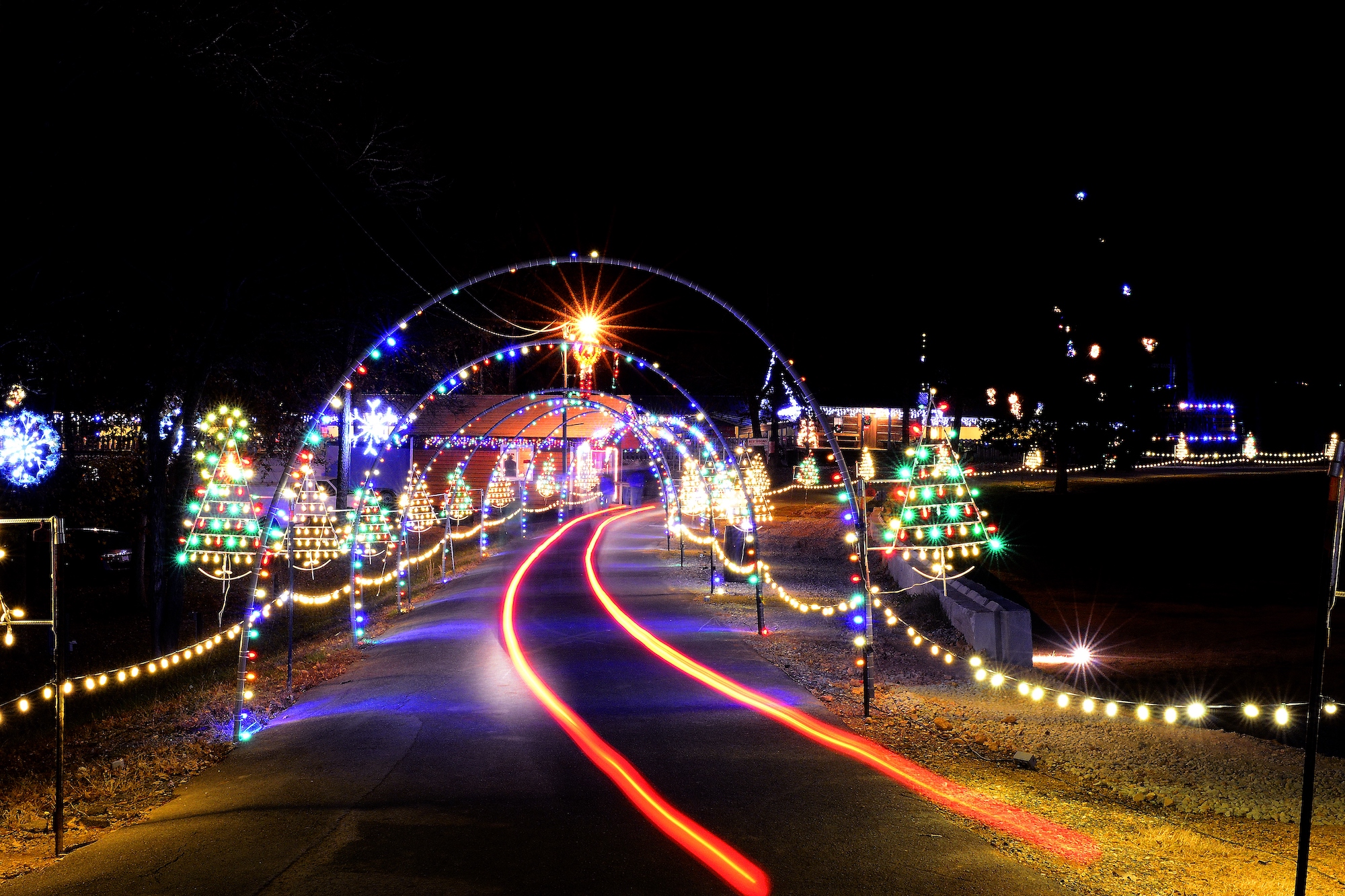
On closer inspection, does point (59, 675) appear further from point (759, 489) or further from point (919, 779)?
point (759, 489)

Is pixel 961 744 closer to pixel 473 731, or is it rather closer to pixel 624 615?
pixel 473 731

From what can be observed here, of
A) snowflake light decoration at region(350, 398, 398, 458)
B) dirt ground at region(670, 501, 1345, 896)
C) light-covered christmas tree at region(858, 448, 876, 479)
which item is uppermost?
snowflake light decoration at region(350, 398, 398, 458)

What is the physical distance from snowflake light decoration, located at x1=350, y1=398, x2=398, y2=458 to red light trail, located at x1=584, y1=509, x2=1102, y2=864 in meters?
20.3

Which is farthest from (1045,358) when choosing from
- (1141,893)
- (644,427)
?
(1141,893)

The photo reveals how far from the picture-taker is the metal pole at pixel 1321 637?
190 inches

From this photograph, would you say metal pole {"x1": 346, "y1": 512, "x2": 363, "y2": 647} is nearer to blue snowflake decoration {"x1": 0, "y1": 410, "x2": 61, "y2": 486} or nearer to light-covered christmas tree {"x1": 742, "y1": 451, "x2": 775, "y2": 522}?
blue snowflake decoration {"x1": 0, "y1": 410, "x2": 61, "y2": 486}

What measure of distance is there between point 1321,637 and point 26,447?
1712cm

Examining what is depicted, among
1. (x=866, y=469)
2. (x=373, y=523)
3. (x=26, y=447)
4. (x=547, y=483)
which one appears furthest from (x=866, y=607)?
(x=547, y=483)

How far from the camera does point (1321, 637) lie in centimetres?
487

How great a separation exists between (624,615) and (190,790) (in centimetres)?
941

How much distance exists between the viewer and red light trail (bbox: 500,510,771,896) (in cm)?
551

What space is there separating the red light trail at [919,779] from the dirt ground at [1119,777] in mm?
133

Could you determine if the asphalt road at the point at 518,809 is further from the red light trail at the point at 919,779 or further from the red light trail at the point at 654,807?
the red light trail at the point at 919,779

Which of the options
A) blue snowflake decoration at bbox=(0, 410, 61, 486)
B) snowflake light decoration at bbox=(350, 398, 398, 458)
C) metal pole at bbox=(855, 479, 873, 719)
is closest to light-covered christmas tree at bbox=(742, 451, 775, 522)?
snowflake light decoration at bbox=(350, 398, 398, 458)
